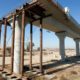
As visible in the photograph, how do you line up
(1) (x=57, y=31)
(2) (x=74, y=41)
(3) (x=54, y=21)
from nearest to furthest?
1. (3) (x=54, y=21)
2. (1) (x=57, y=31)
3. (2) (x=74, y=41)

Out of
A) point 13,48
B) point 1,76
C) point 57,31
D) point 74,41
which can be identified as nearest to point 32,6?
point 13,48

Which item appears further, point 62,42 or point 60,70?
point 62,42

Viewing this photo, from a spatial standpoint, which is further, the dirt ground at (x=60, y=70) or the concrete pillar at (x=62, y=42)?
the concrete pillar at (x=62, y=42)

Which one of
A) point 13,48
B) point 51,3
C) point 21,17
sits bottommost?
point 13,48

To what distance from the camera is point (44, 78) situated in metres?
17.2

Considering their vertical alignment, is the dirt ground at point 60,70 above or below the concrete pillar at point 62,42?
below

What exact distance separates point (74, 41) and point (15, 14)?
39659 millimetres

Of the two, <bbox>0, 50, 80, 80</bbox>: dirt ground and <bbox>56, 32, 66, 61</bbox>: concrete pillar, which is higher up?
<bbox>56, 32, 66, 61</bbox>: concrete pillar

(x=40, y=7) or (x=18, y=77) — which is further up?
(x=40, y=7)

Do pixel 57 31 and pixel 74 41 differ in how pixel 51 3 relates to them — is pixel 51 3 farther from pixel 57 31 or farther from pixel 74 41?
pixel 74 41

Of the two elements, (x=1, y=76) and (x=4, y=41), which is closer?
(x=1, y=76)

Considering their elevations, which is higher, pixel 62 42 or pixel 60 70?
pixel 62 42

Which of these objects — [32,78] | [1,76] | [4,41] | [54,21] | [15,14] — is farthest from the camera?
[54,21]

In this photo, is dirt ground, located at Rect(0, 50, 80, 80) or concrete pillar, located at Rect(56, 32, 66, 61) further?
concrete pillar, located at Rect(56, 32, 66, 61)
